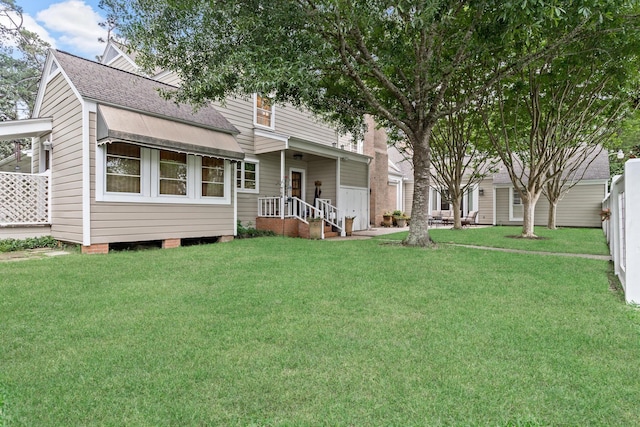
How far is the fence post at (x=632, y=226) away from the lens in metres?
3.91

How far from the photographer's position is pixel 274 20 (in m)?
7.07

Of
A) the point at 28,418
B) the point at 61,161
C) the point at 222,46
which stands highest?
the point at 222,46

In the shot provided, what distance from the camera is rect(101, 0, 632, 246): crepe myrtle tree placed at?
6602mm

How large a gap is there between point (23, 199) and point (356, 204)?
34.4ft

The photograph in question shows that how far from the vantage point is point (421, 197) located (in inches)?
344

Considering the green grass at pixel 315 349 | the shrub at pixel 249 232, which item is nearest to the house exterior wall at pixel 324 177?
the shrub at pixel 249 232

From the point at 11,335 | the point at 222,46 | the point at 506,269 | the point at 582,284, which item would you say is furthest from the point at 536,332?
the point at 222,46

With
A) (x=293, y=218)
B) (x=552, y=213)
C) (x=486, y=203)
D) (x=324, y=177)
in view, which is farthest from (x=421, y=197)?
(x=486, y=203)

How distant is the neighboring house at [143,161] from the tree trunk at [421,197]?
392 centimetres

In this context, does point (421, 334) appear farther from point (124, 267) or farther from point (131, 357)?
point (124, 267)

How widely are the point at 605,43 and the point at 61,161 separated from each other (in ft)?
42.8

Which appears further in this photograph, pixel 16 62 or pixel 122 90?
pixel 16 62

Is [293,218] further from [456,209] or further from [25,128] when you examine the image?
[456,209]

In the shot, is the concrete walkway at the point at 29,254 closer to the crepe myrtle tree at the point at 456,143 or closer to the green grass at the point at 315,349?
the green grass at the point at 315,349
